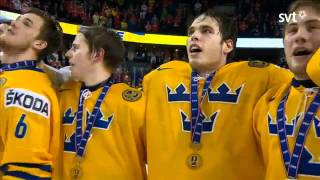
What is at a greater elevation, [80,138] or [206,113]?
[206,113]

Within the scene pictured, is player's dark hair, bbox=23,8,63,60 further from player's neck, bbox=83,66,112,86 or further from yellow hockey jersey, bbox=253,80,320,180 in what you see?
yellow hockey jersey, bbox=253,80,320,180

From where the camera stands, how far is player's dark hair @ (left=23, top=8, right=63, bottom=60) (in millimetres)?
2814

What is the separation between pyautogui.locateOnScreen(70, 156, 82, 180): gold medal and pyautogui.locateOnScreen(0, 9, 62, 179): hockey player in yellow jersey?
0.11 m

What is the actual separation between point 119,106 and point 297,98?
98cm

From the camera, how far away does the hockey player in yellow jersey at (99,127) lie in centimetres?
246

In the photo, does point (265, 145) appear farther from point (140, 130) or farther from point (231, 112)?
point (140, 130)

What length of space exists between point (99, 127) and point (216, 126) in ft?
2.06

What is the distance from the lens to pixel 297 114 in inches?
76.5

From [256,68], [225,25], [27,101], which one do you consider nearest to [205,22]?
[225,25]

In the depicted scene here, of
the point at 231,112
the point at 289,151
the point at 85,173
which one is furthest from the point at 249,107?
the point at 85,173

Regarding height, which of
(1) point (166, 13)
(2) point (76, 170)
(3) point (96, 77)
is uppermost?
(1) point (166, 13)

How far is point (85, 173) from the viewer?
2447 mm

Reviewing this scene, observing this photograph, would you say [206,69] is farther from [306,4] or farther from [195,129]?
[306,4]

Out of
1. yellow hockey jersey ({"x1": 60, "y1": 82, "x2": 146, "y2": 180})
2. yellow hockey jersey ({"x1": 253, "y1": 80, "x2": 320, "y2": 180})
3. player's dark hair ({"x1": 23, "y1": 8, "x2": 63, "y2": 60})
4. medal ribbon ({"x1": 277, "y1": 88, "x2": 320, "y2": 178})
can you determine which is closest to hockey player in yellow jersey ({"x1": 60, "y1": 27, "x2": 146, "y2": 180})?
yellow hockey jersey ({"x1": 60, "y1": 82, "x2": 146, "y2": 180})
